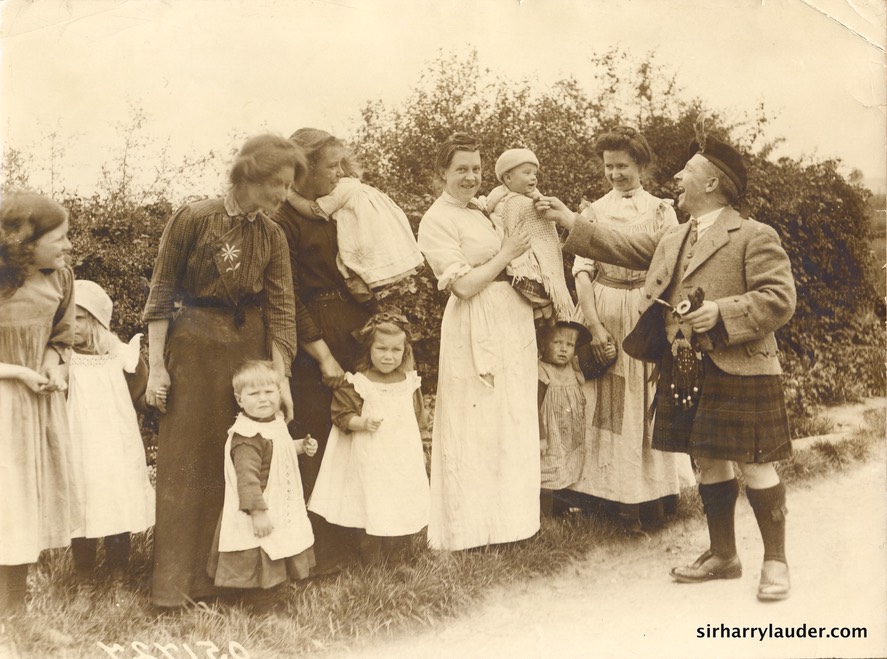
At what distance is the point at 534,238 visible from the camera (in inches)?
147

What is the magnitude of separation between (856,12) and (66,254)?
409 cm

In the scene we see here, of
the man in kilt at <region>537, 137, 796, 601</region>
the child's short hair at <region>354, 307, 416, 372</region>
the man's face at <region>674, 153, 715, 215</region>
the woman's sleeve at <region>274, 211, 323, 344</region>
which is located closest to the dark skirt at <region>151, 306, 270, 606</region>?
the woman's sleeve at <region>274, 211, 323, 344</region>

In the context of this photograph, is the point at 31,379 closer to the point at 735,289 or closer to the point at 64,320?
the point at 64,320

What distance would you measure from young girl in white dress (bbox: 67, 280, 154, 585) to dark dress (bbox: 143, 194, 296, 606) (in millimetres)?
170

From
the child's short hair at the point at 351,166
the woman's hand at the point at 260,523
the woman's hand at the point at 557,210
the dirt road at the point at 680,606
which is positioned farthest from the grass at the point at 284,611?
the child's short hair at the point at 351,166

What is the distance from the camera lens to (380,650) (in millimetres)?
3385

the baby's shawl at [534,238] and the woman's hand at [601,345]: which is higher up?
the baby's shawl at [534,238]

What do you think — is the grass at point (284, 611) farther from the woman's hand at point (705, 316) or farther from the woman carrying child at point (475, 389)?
the woman's hand at point (705, 316)

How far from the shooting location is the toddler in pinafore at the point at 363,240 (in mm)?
3535

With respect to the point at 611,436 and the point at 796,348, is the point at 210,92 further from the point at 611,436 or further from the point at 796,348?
the point at 796,348

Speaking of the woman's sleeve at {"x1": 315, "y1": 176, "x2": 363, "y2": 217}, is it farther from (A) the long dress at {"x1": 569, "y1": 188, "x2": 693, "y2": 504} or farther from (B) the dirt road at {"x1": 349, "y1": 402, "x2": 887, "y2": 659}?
(B) the dirt road at {"x1": 349, "y1": 402, "x2": 887, "y2": 659}

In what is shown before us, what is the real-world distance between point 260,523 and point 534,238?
5.92 feet

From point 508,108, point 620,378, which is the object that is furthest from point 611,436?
point 508,108

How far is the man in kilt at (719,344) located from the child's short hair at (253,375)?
1491mm
